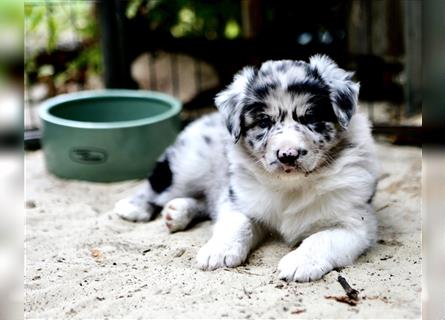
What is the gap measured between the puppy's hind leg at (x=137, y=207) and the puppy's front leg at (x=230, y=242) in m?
0.75

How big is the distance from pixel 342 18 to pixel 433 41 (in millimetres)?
4260

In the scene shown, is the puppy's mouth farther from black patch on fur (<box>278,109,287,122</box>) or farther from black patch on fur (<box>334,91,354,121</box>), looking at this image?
black patch on fur (<box>334,91,354,121</box>)

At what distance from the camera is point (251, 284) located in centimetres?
337

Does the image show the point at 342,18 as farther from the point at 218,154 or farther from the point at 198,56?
the point at 218,154

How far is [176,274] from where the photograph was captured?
11.6 ft

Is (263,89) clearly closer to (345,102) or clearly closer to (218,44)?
(345,102)

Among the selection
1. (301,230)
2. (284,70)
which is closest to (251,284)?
(301,230)

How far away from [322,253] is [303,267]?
0.48 ft

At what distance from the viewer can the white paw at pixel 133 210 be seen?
4.46 metres

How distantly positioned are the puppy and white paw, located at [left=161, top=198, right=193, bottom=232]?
27 centimetres

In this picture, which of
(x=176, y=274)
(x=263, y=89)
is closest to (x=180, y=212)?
(x=176, y=274)

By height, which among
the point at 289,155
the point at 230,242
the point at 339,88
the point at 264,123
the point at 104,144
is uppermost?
the point at 339,88

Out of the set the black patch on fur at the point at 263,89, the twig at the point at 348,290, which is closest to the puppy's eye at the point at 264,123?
the black patch on fur at the point at 263,89

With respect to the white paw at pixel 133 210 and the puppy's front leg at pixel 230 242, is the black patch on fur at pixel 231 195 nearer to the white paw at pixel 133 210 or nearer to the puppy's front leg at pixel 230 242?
the puppy's front leg at pixel 230 242
